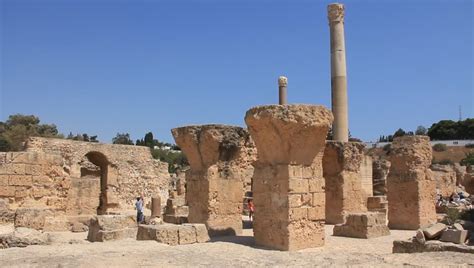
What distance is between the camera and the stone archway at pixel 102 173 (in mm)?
20875

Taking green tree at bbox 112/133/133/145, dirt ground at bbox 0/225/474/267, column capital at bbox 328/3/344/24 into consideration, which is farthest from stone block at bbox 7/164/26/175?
green tree at bbox 112/133/133/145

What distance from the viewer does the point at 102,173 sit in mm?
22500

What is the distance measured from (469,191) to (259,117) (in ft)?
70.4

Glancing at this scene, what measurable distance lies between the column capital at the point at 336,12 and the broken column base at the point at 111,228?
12745 mm

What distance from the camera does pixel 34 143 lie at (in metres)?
19.2

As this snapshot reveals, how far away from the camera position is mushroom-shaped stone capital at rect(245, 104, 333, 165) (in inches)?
337

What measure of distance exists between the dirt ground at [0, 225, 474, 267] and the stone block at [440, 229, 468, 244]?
97 centimetres

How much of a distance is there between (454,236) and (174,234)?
4883 mm

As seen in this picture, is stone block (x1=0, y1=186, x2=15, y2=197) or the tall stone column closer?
stone block (x1=0, y1=186, x2=15, y2=197)

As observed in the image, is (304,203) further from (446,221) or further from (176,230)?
(446,221)

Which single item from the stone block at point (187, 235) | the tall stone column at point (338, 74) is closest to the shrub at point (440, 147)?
the tall stone column at point (338, 74)

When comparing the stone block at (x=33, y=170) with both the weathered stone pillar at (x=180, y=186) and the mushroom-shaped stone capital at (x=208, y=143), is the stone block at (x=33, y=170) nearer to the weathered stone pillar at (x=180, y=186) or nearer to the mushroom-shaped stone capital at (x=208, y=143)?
the mushroom-shaped stone capital at (x=208, y=143)

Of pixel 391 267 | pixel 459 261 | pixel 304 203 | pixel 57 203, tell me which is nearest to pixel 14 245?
pixel 57 203

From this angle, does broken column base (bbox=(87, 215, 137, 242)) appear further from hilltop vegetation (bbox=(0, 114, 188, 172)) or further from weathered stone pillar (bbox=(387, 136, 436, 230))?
hilltop vegetation (bbox=(0, 114, 188, 172))
